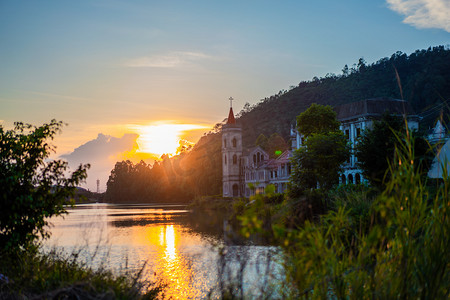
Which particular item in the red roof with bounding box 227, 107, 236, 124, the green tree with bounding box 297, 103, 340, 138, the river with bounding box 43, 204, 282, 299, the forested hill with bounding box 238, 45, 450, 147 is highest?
the forested hill with bounding box 238, 45, 450, 147

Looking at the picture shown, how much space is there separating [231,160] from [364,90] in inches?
2069

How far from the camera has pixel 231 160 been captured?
9425 centimetres

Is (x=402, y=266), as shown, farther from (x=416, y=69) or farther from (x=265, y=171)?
(x=416, y=69)

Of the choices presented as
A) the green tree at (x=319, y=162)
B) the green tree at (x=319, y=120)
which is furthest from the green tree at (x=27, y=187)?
the green tree at (x=319, y=120)

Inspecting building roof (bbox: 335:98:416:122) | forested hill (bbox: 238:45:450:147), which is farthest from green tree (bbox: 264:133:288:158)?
building roof (bbox: 335:98:416:122)

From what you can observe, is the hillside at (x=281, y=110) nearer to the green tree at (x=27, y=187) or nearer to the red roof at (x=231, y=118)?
the red roof at (x=231, y=118)

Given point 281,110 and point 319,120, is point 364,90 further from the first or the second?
point 319,120

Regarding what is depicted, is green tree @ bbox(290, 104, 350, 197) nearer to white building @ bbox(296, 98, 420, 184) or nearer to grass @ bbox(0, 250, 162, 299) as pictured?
white building @ bbox(296, 98, 420, 184)

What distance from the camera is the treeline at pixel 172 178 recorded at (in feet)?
349

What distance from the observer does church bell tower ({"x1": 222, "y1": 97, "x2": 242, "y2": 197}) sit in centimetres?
9294

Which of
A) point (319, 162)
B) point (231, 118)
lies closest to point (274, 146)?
point (231, 118)

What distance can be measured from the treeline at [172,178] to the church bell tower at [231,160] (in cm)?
867

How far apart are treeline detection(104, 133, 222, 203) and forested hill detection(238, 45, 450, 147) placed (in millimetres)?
23720

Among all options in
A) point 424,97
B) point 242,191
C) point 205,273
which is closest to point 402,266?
point 205,273
